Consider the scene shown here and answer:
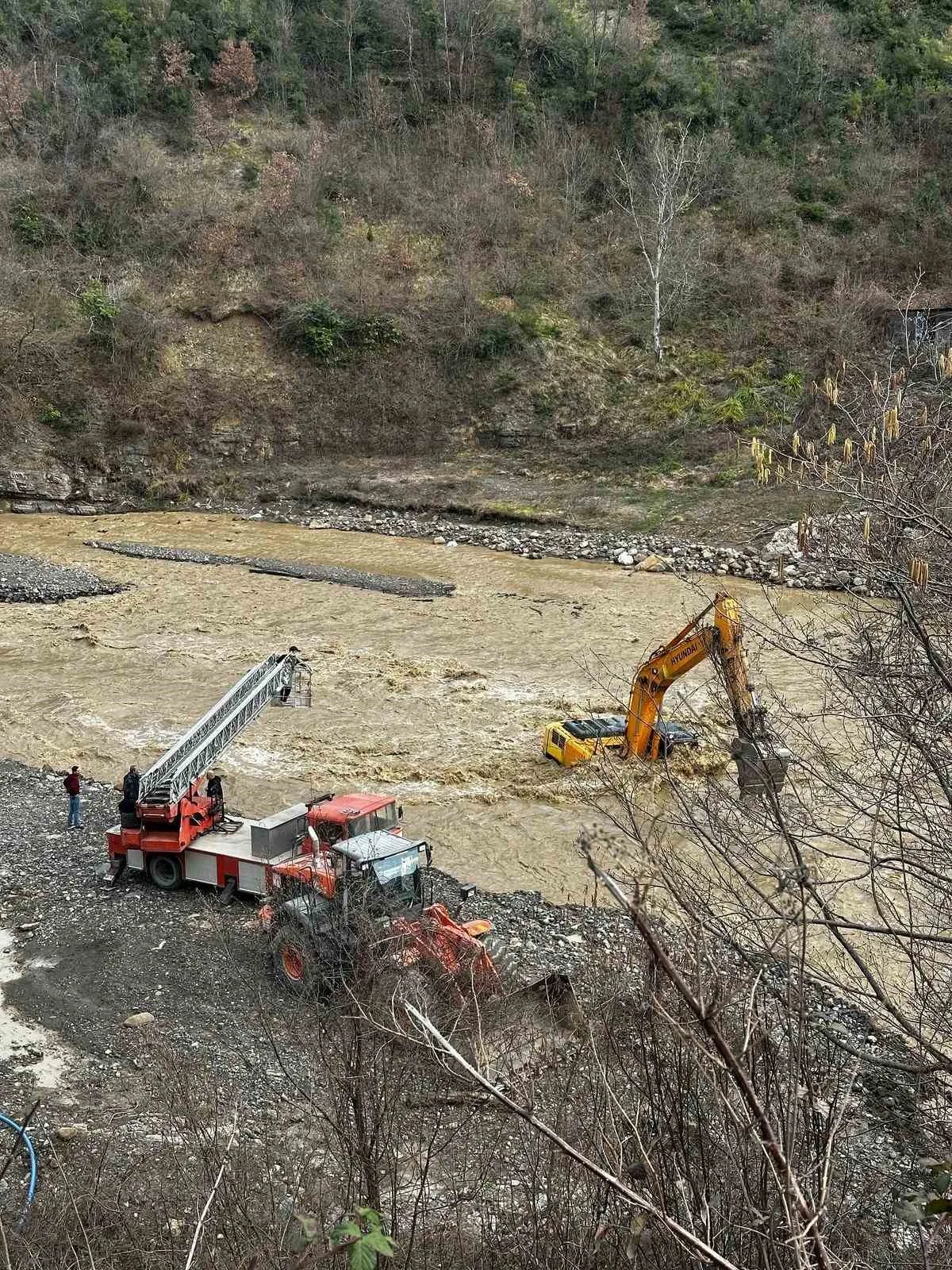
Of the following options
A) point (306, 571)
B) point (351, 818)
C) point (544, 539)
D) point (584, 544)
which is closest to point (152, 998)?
point (351, 818)

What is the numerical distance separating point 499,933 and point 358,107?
52044 millimetres

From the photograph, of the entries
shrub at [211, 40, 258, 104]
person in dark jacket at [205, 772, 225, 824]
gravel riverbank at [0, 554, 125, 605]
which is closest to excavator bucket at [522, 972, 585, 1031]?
person in dark jacket at [205, 772, 225, 824]

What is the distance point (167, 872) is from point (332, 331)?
3520cm

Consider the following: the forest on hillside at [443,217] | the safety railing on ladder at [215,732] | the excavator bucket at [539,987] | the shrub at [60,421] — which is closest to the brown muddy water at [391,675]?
the safety railing on ladder at [215,732]

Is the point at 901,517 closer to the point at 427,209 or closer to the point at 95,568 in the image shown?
the point at 95,568

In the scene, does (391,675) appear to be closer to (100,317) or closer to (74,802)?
(74,802)

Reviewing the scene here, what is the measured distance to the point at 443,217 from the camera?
4869cm

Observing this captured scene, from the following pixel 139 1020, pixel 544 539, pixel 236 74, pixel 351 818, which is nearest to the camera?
pixel 139 1020

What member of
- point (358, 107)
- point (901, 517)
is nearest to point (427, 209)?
point (358, 107)

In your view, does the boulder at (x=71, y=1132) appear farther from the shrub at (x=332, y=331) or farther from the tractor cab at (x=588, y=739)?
the shrub at (x=332, y=331)

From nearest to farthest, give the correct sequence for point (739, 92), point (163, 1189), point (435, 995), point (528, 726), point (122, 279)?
point (163, 1189)
point (435, 995)
point (528, 726)
point (122, 279)
point (739, 92)

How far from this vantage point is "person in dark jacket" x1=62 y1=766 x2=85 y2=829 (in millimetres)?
14820

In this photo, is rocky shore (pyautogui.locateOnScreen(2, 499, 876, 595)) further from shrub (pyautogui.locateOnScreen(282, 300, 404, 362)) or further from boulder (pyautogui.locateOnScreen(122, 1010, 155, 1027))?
boulder (pyautogui.locateOnScreen(122, 1010, 155, 1027))

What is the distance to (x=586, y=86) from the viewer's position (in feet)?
181
